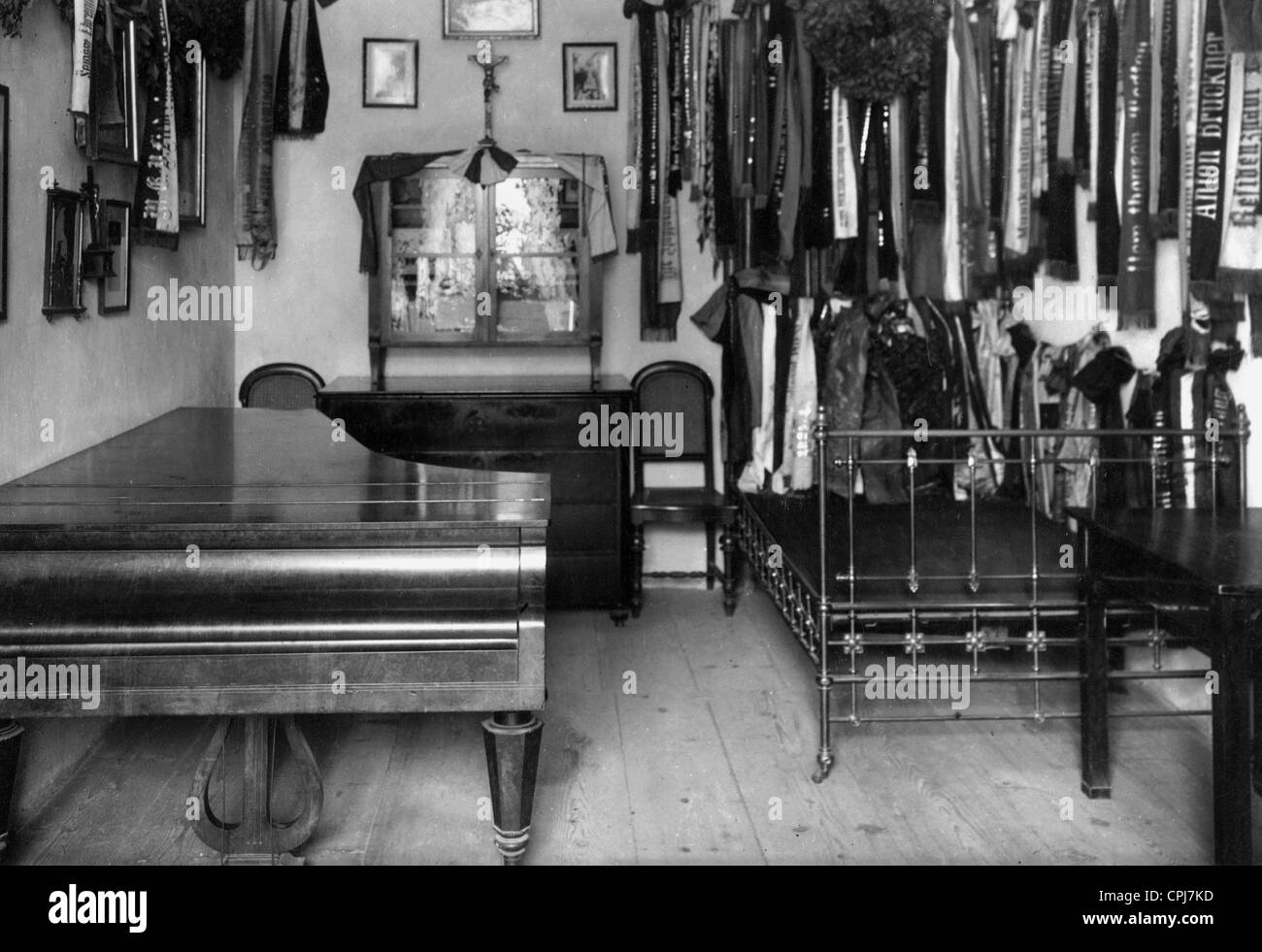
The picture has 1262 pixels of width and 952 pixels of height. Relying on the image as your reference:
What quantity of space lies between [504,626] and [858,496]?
3.13m

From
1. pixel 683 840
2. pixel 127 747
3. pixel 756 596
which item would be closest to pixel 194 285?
pixel 127 747

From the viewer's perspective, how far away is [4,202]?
354 centimetres

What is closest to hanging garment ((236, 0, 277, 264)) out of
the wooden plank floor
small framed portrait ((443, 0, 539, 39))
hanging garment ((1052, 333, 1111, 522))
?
small framed portrait ((443, 0, 539, 39))

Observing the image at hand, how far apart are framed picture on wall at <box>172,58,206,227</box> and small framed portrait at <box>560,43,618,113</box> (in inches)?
66.9

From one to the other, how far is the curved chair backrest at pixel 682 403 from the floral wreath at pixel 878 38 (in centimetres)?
150

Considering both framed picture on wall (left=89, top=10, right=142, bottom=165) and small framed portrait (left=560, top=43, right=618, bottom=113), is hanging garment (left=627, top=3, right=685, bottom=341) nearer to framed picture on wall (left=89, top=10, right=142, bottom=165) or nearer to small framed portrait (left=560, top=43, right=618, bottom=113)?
small framed portrait (left=560, top=43, right=618, bottom=113)

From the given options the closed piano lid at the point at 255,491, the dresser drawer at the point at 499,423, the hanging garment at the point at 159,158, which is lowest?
the closed piano lid at the point at 255,491

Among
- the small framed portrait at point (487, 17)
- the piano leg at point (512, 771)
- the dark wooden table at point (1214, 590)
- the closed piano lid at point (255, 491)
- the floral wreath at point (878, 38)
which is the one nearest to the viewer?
the dark wooden table at point (1214, 590)

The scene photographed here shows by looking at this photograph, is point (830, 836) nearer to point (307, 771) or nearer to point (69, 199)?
point (307, 771)

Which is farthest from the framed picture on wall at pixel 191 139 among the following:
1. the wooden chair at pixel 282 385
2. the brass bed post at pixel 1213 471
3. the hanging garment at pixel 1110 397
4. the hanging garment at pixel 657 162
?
the brass bed post at pixel 1213 471

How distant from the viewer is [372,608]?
2.91 meters

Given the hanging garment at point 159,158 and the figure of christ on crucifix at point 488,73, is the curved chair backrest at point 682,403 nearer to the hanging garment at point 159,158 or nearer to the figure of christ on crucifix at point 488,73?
the figure of christ on crucifix at point 488,73

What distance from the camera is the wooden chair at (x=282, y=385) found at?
6254mm
